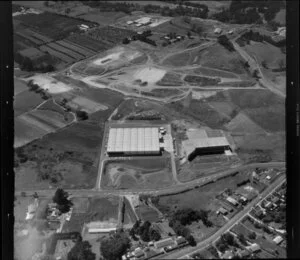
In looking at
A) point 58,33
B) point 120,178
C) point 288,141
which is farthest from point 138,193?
point 58,33

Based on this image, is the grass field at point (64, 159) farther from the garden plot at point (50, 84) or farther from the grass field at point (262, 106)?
the grass field at point (262, 106)

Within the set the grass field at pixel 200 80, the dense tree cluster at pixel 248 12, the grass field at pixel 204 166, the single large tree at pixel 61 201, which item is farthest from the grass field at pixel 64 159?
the dense tree cluster at pixel 248 12

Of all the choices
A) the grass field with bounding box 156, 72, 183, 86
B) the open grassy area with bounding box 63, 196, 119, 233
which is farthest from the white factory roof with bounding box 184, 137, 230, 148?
the grass field with bounding box 156, 72, 183, 86

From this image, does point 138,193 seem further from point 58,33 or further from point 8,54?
point 58,33

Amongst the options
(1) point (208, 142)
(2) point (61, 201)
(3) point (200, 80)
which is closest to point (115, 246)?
(2) point (61, 201)

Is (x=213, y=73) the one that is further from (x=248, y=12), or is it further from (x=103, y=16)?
(x=103, y=16)

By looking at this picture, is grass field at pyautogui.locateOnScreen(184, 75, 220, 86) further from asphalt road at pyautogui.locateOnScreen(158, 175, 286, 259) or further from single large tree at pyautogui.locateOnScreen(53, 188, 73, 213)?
single large tree at pyautogui.locateOnScreen(53, 188, 73, 213)

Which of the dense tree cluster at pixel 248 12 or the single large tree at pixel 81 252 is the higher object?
the dense tree cluster at pixel 248 12
